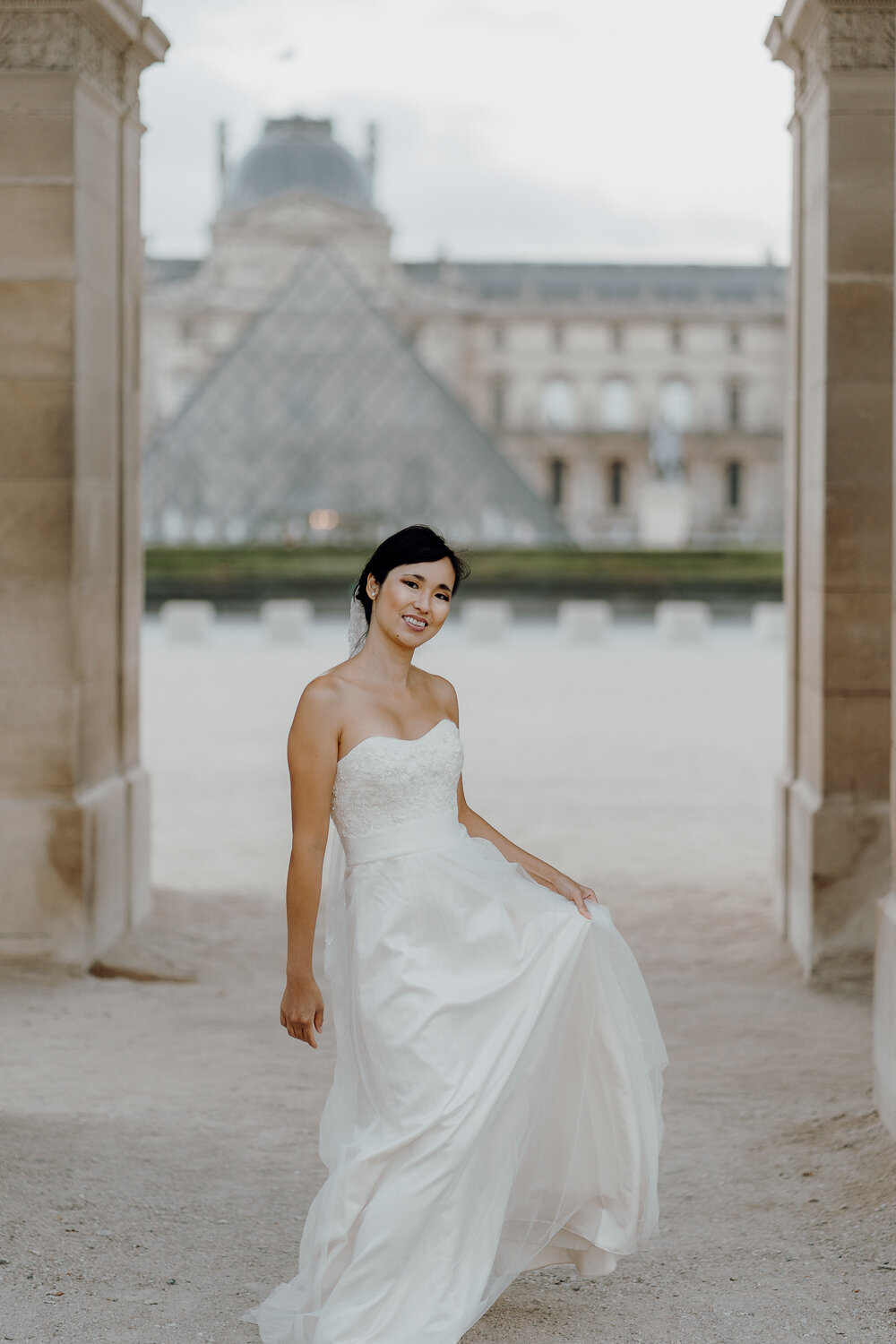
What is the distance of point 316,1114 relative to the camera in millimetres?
3654

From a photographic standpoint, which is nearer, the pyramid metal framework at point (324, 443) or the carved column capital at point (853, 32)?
the carved column capital at point (853, 32)

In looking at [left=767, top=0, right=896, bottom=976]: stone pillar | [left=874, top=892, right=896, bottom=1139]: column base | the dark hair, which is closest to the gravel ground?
[left=874, top=892, right=896, bottom=1139]: column base

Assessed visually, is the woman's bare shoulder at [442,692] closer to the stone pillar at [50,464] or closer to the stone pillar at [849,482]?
the stone pillar at [50,464]

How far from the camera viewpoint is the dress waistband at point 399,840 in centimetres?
242

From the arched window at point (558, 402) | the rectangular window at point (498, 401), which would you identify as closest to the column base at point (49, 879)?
the rectangular window at point (498, 401)

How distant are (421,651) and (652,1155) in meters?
13.1

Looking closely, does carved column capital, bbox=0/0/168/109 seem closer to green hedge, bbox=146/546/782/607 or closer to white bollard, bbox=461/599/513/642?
white bollard, bbox=461/599/513/642

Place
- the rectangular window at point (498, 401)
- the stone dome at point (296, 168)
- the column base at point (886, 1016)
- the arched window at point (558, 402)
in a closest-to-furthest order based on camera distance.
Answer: the column base at point (886, 1016)
the rectangular window at point (498, 401)
the stone dome at point (296, 168)
the arched window at point (558, 402)

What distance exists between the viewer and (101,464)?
16.4 feet

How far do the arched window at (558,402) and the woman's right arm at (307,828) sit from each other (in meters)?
65.9

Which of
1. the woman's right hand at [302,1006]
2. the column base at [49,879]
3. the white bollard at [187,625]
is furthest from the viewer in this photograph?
the white bollard at [187,625]

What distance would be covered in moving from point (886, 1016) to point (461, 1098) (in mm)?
1495

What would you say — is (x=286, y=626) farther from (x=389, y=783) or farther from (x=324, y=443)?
(x=389, y=783)

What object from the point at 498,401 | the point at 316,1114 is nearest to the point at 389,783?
the point at 316,1114
